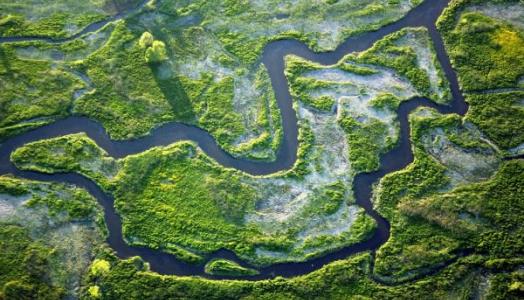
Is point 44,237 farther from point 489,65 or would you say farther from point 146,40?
point 489,65

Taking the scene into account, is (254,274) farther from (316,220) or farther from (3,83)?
(3,83)

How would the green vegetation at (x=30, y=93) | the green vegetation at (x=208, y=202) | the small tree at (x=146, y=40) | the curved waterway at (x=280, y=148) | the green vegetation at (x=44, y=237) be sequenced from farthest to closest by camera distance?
1. the small tree at (x=146, y=40)
2. the green vegetation at (x=30, y=93)
3. the green vegetation at (x=208, y=202)
4. the curved waterway at (x=280, y=148)
5. the green vegetation at (x=44, y=237)

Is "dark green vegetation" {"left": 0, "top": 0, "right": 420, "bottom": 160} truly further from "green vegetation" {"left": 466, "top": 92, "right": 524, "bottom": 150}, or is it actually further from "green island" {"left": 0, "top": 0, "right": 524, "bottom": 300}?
"green vegetation" {"left": 466, "top": 92, "right": 524, "bottom": 150}

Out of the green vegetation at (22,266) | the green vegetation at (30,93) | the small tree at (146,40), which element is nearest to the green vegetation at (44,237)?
the green vegetation at (22,266)

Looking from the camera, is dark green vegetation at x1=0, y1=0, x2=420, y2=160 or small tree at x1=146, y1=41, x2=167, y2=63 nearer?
dark green vegetation at x1=0, y1=0, x2=420, y2=160

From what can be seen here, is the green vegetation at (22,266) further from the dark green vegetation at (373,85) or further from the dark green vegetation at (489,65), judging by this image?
the dark green vegetation at (489,65)

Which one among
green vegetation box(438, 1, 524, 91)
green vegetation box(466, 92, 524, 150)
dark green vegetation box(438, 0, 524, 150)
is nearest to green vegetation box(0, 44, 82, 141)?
green vegetation box(438, 1, 524, 91)

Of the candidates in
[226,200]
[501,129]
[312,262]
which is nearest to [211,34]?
[226,200]
